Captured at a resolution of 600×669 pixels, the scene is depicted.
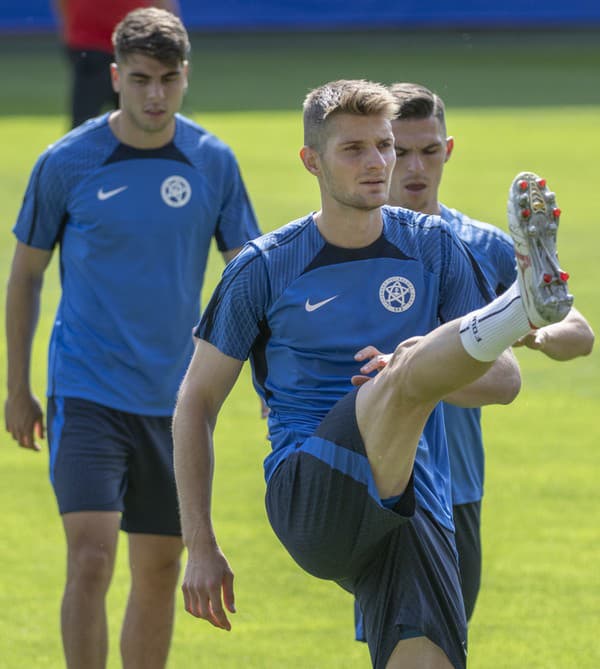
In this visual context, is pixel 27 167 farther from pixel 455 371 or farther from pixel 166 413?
pixel 455 371

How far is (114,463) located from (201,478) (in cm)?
170

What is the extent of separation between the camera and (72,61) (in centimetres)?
1495

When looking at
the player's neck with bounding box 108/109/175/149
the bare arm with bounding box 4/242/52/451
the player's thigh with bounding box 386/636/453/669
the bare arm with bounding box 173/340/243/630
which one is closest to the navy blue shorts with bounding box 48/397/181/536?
the bare arm with bounding box 4/242/52/451

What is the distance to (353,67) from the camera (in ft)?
82.9

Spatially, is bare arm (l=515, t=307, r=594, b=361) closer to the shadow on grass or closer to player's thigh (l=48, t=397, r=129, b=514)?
player's thigh (l=48, t=397, r=129, b=514)

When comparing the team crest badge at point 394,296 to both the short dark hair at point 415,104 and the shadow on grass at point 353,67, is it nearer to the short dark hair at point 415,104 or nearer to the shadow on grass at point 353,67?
the short dark hair at point 415,104

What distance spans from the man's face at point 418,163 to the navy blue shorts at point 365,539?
148 centimetres

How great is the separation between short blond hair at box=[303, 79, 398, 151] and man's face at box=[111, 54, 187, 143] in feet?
5.95

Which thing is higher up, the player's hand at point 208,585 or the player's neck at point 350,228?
the player's neck at point 350,228

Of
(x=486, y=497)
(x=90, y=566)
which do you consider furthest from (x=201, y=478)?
(x=486, y=497)

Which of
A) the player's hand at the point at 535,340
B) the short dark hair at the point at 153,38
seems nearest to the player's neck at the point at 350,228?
the player's hand at the point at 535,340

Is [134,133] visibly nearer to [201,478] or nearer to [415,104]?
[415,104]

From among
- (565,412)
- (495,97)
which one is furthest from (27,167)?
(565,412)

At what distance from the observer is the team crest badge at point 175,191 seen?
6660 millimetres
